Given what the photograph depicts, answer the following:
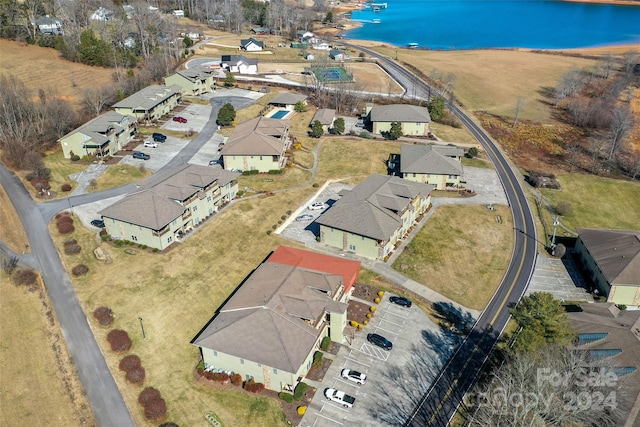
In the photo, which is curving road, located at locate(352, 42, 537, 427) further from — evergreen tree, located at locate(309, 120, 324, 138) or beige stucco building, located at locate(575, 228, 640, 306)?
evergreen tree, located at locate(309, 120, 324, 138)

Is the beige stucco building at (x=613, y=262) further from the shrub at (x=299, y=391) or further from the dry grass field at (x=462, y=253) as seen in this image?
the shrub at (x=299, y=391)

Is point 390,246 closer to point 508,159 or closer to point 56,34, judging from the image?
point 508,159

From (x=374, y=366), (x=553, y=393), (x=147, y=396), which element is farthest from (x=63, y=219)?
(x=553, y=393)

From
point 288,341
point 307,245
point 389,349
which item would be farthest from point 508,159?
A: point 288,341

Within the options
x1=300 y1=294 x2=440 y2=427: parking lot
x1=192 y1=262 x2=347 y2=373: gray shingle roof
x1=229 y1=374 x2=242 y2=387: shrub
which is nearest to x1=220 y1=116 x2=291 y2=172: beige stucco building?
x1=192 y1=262 x2=347 y2=373: gray shingle roof

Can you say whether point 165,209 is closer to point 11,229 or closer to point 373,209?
point 11,229

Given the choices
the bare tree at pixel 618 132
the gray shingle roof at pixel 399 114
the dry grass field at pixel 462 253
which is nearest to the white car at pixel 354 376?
the dry grass field at pixel 462 253
